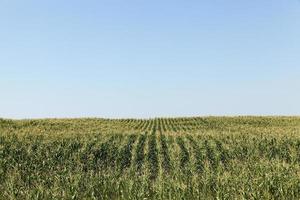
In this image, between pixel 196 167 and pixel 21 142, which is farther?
pixel 21 142

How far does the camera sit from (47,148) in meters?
32.6

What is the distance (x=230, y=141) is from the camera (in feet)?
118

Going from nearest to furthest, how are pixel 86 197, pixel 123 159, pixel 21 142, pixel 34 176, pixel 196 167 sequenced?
1. pixel 86 197
2. pixel 34 176
3. pixel 196 167
4. pixel 123 159
5. pixel 21 142

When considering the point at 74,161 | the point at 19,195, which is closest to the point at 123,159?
the point at 74,161

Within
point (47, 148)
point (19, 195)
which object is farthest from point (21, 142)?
point (19, 195)

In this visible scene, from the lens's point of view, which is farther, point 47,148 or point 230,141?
point 230,141

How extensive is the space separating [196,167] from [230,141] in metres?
7.93

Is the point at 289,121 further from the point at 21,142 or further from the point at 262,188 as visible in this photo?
the point at 262,188

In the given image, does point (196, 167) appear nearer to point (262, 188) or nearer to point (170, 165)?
point (170, 165)

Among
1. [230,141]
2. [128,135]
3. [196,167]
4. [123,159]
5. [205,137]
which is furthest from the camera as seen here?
[128,135]

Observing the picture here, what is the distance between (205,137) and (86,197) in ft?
87.6

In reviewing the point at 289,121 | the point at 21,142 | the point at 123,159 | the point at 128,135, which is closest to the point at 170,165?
the point at 123,159

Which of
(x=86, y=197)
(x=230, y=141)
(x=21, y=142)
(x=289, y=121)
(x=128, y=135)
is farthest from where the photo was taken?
(x=289, y=121)

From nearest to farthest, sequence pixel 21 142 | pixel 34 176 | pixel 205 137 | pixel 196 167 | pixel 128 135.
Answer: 1. pixel 34 176
2. pixel 196 167
3. pixel 21 142
4. pixel 205 137
5. pixel 128 135
